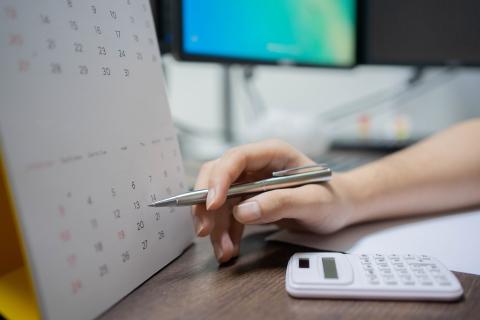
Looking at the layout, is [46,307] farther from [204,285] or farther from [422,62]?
[422,62]

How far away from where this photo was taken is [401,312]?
253 mm

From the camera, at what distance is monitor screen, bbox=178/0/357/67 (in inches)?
23.5

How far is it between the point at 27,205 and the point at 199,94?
1.11 meters

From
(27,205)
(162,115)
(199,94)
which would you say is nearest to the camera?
(27,205)

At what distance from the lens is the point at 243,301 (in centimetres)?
28

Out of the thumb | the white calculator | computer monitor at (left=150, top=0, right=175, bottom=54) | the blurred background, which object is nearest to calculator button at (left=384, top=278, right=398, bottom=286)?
the white calculator

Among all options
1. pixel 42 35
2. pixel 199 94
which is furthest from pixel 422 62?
pixel 42 35

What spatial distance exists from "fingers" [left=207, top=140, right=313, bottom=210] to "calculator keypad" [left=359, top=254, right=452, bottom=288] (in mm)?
126

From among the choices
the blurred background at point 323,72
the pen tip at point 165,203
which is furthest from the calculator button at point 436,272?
the blurred background at point 323,72

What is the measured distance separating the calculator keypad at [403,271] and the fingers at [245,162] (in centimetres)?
13

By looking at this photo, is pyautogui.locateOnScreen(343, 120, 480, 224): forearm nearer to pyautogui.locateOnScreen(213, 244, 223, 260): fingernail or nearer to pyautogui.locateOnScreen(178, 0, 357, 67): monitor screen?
pyautogui.locateOnScreen(213, 244, 223, 260): fingernail

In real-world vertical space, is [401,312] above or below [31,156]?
below

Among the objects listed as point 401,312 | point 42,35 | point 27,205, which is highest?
point 42,35

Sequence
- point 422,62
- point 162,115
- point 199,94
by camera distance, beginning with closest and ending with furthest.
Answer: point 162,115, point 422,62, point 199,94
